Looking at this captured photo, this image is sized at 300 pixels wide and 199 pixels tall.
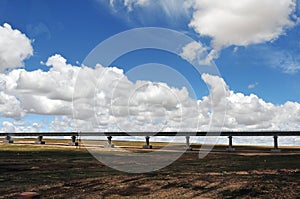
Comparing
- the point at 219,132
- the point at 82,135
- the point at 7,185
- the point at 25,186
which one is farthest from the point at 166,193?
the point at 82,135

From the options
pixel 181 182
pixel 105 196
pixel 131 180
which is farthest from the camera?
Result: pixel 131 180

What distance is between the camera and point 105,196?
1672cm

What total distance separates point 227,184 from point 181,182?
3134 mm


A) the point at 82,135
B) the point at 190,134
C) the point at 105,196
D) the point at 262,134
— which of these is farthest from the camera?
the point at 82,135

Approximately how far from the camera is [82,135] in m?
95.8

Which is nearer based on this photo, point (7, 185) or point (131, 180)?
point (7, 185)

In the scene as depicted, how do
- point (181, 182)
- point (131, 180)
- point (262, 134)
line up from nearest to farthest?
1. point (181, 182)
2. point (131, 180)
3. point (262, 134)

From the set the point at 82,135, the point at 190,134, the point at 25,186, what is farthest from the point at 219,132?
the point at 25,186

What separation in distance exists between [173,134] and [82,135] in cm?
3013

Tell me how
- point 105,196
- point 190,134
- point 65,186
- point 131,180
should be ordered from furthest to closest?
point 190,134 → point 131,180 → point 65,186 → point 105,196

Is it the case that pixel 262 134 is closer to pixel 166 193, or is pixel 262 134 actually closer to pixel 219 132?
pixel 219 132

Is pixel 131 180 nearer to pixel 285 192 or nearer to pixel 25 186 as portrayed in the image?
pixel 25 186

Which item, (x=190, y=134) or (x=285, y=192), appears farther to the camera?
(x=190, y=134)

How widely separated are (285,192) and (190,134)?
61044 millimetres
